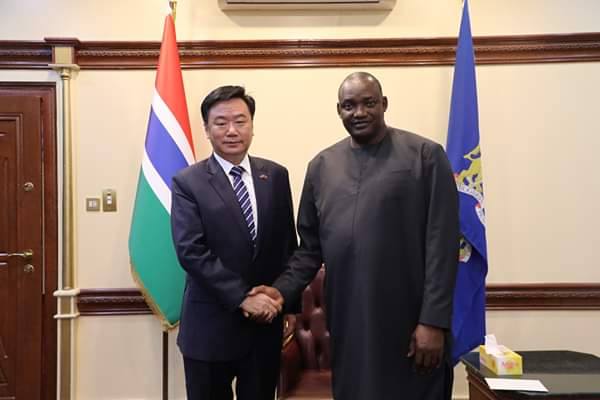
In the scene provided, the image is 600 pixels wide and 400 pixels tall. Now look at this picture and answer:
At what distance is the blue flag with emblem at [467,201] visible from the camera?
7.92ft

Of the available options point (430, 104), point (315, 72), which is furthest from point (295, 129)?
point (430, 104)

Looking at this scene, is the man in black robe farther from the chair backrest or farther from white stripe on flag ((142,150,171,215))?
white stripe on flag ((142,150,171,215))

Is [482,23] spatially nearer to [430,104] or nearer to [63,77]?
[430,104]

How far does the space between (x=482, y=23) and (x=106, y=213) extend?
2418mm

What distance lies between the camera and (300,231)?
1693 mm

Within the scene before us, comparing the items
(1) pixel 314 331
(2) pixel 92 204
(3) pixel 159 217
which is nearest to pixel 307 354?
(1) pixel 314 331

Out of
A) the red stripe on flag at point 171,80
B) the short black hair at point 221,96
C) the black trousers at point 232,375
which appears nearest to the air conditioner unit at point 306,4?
the red stripe on flag at point 171,80

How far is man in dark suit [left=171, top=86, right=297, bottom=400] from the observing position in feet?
5.06

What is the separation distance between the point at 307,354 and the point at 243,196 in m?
1.15

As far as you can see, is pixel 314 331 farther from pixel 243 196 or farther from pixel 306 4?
pixel 306 4

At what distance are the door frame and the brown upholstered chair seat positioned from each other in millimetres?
1449

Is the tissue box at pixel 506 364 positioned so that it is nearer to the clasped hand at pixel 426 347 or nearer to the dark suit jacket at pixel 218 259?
the clasped hand at pixel 426 347

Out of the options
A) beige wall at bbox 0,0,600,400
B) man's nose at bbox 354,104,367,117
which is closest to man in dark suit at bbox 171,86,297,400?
man's nose at bbox 354,104,367,117

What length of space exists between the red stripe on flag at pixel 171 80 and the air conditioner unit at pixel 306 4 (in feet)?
1.29
